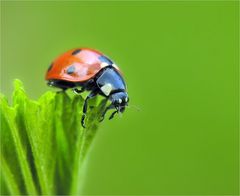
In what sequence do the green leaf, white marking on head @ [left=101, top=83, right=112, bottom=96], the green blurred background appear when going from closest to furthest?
1. the green leaf
2. white marking on head @ [left=101, top=83, right=112, bottom=96]
3. the green blurred background

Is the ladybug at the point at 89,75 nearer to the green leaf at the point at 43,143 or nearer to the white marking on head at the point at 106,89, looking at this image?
the white marking on head at the point at 106,89

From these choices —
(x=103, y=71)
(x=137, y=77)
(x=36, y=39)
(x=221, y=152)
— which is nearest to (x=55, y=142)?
(x=103, y=71)

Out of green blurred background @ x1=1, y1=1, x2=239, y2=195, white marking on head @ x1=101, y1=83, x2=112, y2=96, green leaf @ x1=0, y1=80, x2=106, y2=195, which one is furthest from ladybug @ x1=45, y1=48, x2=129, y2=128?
green blurred background @ x1=1, y1=1, x2=239, y2=195

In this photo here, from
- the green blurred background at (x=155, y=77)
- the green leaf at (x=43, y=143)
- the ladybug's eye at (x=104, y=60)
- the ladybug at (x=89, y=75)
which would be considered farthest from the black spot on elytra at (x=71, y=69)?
the green blurred background at (x=155, y=77)

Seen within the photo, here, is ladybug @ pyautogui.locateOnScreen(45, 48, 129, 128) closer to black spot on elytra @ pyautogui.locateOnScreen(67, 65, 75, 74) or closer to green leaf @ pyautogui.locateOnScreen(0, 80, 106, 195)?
black spot on elytra @ pyautogui.locateOnScreen(67, 65, 75, 74)

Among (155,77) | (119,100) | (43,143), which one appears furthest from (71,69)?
(155,77)

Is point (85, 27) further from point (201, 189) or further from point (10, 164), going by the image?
point (10, 164)

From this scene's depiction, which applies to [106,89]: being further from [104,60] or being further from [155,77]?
[155,77]
